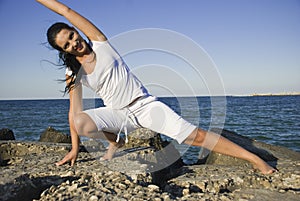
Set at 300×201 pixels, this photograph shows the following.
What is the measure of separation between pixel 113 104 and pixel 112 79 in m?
0.31

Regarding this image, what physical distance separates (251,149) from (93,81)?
9.72 feet

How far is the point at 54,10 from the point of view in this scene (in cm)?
287

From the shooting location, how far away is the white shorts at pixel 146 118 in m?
3.17

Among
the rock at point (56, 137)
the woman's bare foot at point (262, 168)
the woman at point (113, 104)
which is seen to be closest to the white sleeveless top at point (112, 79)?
the woman at point (113, 104)

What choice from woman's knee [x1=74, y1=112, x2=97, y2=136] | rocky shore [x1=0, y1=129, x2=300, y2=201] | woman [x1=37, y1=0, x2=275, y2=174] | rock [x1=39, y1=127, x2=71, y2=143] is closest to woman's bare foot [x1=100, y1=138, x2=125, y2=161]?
rocky shore [x1=0, y1=129, x2=300, y2=201]

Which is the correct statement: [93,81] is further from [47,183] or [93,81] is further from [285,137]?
[285,137]

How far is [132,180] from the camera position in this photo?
2871 mm

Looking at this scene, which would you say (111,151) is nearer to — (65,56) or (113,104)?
(113,104)

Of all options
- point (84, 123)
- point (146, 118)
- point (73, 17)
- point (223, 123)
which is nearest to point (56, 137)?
point (84, 123)

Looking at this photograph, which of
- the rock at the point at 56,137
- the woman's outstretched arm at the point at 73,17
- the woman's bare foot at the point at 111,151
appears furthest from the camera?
the rock at the point at 56,137

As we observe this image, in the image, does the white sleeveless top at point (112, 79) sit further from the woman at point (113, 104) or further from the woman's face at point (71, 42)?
the woman's face at point (71, 42)

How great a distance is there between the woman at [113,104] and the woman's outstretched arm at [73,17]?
0.04 feet

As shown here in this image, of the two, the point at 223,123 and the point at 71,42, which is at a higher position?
the point at 71,42

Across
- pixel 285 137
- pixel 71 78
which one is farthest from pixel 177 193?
pixel 285 137
